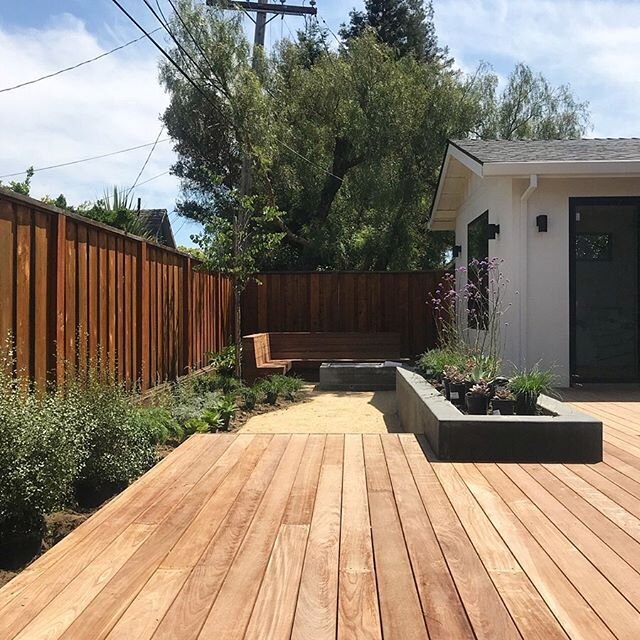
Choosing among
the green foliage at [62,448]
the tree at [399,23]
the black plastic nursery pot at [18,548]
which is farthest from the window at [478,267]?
the tree at [399,23]

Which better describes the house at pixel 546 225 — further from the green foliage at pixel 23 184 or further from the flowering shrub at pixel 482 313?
the green foliage at pixel 23 184

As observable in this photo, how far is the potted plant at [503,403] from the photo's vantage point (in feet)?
14.2

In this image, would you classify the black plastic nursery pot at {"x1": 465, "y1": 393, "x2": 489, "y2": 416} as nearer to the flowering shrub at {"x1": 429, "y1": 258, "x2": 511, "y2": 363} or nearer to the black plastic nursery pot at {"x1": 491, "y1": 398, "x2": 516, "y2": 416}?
the black plastic nursery pot at {"x1": 491, "y1": 398, "x2": 516, "y2": 416}

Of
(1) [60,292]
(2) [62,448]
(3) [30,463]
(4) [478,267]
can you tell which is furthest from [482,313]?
(3) [30,463]

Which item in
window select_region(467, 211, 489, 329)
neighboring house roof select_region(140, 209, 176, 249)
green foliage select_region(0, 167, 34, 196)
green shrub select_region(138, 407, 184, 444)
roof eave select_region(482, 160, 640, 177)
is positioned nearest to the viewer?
green shrub select_region(138, 407, 184, 444)

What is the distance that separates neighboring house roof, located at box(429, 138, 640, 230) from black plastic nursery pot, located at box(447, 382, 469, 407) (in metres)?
3.08

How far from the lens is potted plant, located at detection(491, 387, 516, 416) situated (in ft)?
14.2

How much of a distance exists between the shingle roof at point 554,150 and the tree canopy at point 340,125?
626 cm

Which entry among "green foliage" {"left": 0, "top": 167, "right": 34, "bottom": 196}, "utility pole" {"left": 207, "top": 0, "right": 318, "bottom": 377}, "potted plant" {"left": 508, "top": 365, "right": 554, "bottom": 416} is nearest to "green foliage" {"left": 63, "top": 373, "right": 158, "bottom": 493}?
"potted plant" {"left": 508, "top": 365, "right": 554, "bottom": 416}

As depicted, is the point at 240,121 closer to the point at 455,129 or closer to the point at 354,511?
the point at 455,129

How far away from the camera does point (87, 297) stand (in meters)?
4.87

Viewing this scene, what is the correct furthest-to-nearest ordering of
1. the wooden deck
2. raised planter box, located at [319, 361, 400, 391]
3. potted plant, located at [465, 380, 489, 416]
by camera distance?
raised planter box, located at [319, 361, 400, 391], potted plant, located at [465, 380, 489, 416], the wooden deck

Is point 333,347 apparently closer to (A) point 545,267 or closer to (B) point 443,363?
(A) point 545,267

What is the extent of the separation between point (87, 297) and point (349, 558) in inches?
133
